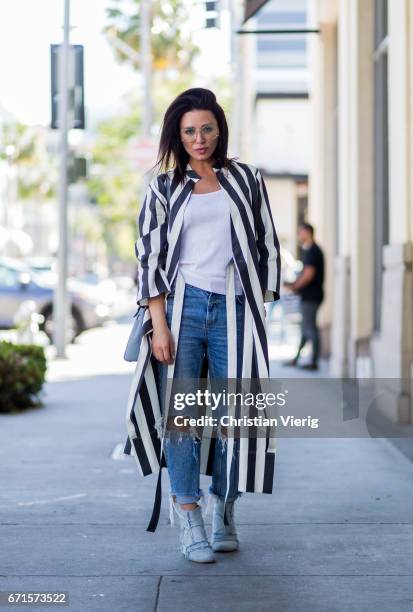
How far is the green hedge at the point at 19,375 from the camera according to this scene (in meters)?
10.6

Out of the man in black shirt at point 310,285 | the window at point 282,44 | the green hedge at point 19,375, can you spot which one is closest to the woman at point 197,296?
the green hedge at point 19,375

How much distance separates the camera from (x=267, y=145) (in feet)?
164

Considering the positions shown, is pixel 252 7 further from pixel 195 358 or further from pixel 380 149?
pixel 195 358

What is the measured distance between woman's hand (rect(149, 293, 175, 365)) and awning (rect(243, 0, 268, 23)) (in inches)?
264

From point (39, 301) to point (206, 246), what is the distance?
17224mm

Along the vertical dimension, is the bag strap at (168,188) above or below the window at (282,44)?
below

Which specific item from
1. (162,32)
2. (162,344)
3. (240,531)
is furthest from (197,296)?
(162,32)

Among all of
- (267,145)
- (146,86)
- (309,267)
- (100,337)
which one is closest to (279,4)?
(267,145)

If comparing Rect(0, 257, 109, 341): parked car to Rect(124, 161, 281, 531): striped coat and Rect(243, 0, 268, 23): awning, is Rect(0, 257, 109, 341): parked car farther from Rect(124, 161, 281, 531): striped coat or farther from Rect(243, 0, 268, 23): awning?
Rect(124, 161, 281, 531): striped coat

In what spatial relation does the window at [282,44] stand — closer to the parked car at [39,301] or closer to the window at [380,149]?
the parked car at [39,301]

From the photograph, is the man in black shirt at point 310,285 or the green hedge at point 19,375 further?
the man in black shirt at point 310,285

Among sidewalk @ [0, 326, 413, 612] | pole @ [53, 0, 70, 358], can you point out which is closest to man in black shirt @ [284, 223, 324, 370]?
pole @ [53, 0, 70, 358]

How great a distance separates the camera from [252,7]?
1149 cm

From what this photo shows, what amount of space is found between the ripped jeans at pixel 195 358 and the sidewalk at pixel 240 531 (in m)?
0.34
